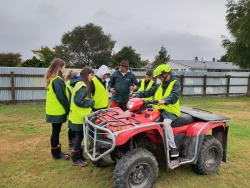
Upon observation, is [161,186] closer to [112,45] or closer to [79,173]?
[79,173]

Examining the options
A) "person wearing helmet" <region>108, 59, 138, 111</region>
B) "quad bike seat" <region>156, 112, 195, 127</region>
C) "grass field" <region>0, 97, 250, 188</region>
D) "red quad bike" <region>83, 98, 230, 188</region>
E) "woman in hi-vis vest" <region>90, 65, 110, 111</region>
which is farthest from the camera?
"person wearing helmet" <region>108, 59, 138, 111</region>

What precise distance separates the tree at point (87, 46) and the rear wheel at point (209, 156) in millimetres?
32392

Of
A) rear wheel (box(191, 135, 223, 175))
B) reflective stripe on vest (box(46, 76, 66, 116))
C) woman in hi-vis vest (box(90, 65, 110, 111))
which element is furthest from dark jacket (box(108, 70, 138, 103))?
rear wheel (box(191, 135, 223, 175))

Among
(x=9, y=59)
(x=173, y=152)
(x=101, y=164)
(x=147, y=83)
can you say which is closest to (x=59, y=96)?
(x=101, y=164)

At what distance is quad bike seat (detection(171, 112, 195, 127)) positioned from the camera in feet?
11.7

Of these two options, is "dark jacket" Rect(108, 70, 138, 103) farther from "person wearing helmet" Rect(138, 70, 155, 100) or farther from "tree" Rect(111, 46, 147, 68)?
"tree" Rect(111, 46, 147, 68)

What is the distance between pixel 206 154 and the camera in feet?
12.2

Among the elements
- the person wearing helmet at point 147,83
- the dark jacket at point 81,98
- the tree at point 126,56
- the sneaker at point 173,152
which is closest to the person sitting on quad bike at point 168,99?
the sneaker at point 173,152

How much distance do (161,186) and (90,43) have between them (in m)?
35.7

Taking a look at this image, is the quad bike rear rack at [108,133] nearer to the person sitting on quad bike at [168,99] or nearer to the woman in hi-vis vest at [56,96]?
the person sitting on quad bike at [168,99]

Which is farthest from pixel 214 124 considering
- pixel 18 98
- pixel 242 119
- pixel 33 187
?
pixel 18 98

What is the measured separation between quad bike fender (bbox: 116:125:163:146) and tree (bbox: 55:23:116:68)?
32.7 meters

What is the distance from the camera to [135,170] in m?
3.01

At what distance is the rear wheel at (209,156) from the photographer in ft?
11.9
